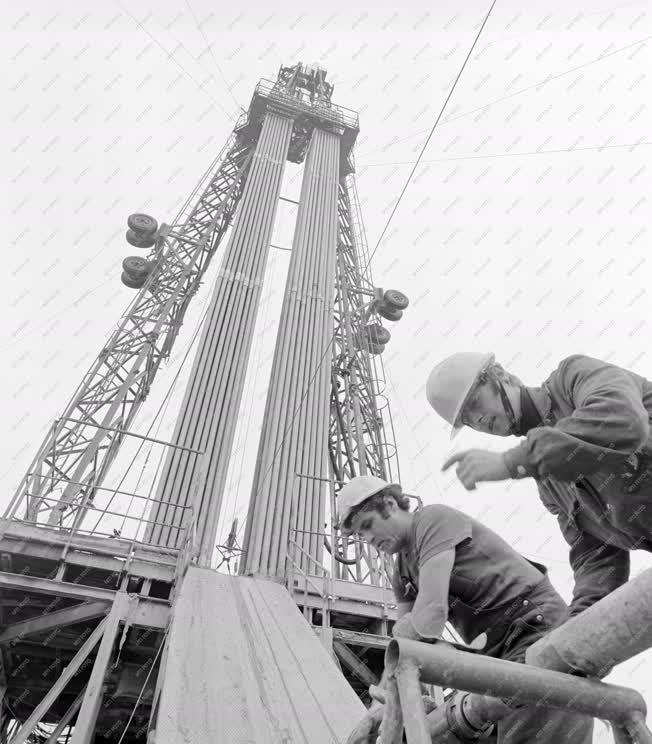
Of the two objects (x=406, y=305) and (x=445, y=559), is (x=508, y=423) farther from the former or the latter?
(x=406, y=305)

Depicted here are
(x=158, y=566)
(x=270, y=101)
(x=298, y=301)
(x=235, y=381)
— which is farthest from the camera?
(x=270, y=101)

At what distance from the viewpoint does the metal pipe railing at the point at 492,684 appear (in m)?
1.30

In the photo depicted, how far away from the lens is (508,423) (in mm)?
1994

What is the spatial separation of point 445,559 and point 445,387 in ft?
2.21

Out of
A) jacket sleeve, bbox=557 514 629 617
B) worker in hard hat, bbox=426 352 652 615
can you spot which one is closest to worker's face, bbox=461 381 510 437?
worker in hard hat, bbox=426 352 652 615

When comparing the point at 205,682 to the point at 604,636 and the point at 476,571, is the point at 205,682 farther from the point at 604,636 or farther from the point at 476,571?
the point at 604,636

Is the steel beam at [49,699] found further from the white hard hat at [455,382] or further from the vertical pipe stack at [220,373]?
the white hard hat at [455,382]

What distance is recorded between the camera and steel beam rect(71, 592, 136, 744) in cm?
527

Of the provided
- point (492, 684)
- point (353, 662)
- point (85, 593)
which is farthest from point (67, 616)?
point (492, 684)

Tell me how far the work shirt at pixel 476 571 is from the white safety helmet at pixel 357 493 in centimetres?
25

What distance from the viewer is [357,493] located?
2.62 metres

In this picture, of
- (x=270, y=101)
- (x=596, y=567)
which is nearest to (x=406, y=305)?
(x=270, y=101)

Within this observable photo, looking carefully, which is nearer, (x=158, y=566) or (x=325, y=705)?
(x=325, y=705)

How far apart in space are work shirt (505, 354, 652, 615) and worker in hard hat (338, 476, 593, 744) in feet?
0.61
